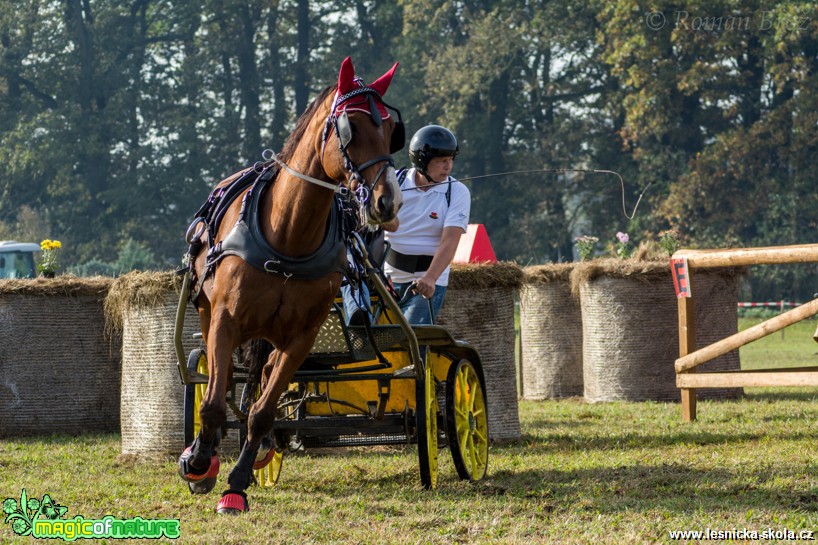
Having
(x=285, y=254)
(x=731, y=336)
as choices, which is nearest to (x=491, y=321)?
(x=731, y=336)

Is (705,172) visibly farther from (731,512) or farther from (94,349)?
(731,512)

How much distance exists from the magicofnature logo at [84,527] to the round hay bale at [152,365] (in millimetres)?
2840

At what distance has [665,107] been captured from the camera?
38219 millimetres

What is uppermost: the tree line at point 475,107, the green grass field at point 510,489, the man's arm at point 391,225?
the tree line at point 475,107

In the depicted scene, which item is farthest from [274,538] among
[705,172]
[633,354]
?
[705,172]

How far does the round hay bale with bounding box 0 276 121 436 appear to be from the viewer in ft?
35.0

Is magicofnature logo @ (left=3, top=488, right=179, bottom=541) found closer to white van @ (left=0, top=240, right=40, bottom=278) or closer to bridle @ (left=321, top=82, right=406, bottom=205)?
bridle @ (left=321, top=82, right=406, bottom=205)

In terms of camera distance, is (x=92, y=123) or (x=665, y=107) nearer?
(x=665, y=107)

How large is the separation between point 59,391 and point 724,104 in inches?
1254

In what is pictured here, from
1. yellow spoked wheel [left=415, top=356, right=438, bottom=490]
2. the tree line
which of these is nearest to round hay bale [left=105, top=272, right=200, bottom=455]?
yellow spoked wheel [left=415, top=356, right=438, bottom=490]

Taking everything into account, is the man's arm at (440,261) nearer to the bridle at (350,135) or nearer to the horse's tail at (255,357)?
the horse's tail at (255,357)

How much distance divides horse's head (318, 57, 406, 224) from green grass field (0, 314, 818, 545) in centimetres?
146

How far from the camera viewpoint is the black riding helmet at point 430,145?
23.7 feet

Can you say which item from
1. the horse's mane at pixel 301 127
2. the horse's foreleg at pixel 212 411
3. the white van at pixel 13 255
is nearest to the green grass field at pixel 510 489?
the horse's foreleg at pixel 212 411
